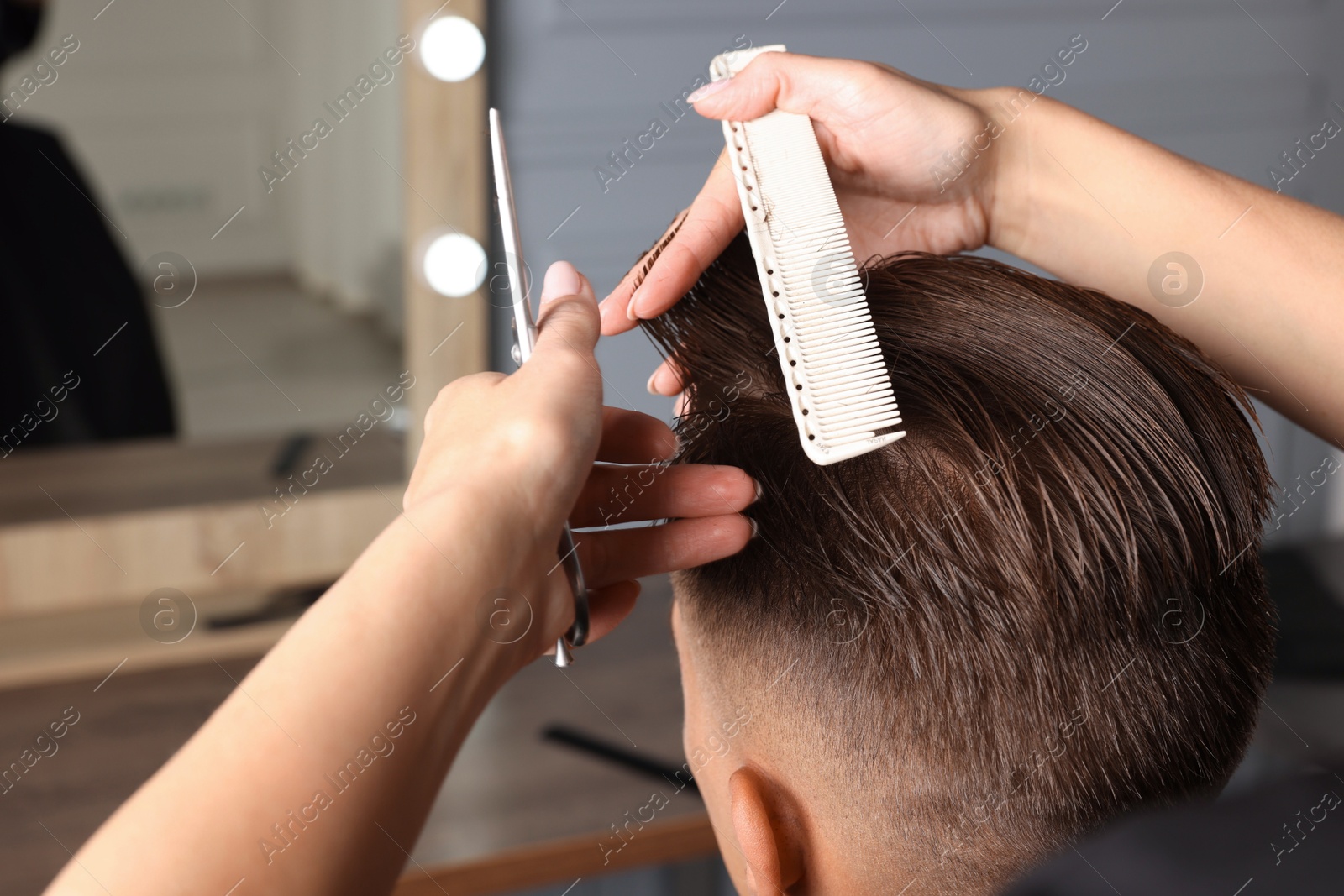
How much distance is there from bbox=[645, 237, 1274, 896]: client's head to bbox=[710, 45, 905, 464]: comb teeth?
5cm

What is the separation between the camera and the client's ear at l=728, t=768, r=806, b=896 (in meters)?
0.67

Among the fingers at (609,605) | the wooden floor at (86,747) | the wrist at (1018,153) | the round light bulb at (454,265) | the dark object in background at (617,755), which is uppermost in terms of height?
the round light bulb at (454,265)

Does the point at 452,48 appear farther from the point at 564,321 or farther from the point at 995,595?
the point at 995,595

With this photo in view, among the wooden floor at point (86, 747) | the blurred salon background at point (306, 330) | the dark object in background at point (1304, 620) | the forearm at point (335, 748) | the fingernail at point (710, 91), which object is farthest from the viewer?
the dark object in background at point (1304, 620)

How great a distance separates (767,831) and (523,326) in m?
0.39

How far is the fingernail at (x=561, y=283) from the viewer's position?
0.60 m

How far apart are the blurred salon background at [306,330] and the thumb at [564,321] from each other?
81cm

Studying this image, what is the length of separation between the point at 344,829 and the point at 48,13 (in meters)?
1.37

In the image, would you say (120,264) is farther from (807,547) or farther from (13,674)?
(807,547)

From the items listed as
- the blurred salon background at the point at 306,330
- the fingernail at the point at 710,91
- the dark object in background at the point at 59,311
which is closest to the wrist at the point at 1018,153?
the fingernail at the point at 710,91

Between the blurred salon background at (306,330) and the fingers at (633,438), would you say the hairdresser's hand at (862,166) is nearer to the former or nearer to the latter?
the fingers at (633,438)

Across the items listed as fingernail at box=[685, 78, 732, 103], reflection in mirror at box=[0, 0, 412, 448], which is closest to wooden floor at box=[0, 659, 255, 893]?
reflection in mirror at box=[0, 0, 412, 448]

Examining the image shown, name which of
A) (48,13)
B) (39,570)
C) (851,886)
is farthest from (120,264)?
(851,886)

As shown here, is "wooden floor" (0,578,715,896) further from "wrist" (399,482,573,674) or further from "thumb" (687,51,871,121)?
"thumb" (687,51,871,121)
